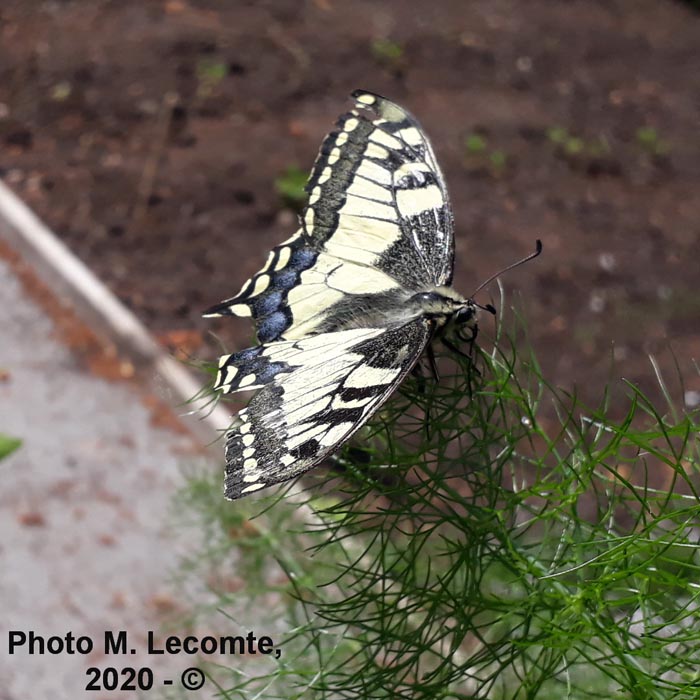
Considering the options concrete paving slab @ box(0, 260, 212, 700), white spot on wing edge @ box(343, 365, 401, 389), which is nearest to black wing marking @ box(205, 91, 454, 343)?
white spot on wing edge @ box(343, 365, 401, 389)

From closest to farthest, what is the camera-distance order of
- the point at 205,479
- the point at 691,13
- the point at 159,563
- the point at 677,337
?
the point at 205,479 < the point at 159,563 < the point at 677,337 < the point at 691,13

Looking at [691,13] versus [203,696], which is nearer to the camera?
[203,696]

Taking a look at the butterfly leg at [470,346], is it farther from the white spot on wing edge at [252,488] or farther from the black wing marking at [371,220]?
the white spot on wing edge at [252,488]

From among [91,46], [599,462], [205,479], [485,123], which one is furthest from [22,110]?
[599,462]

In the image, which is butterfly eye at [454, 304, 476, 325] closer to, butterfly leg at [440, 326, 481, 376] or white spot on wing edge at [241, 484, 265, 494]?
butterfly leg at [440, 326, 481, 376]

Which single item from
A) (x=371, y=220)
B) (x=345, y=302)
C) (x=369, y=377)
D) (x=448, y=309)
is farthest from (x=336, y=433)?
(x=371, y=220)

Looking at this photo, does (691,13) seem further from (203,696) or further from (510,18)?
(203,696)

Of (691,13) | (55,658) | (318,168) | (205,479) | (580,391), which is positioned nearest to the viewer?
(318,168)
